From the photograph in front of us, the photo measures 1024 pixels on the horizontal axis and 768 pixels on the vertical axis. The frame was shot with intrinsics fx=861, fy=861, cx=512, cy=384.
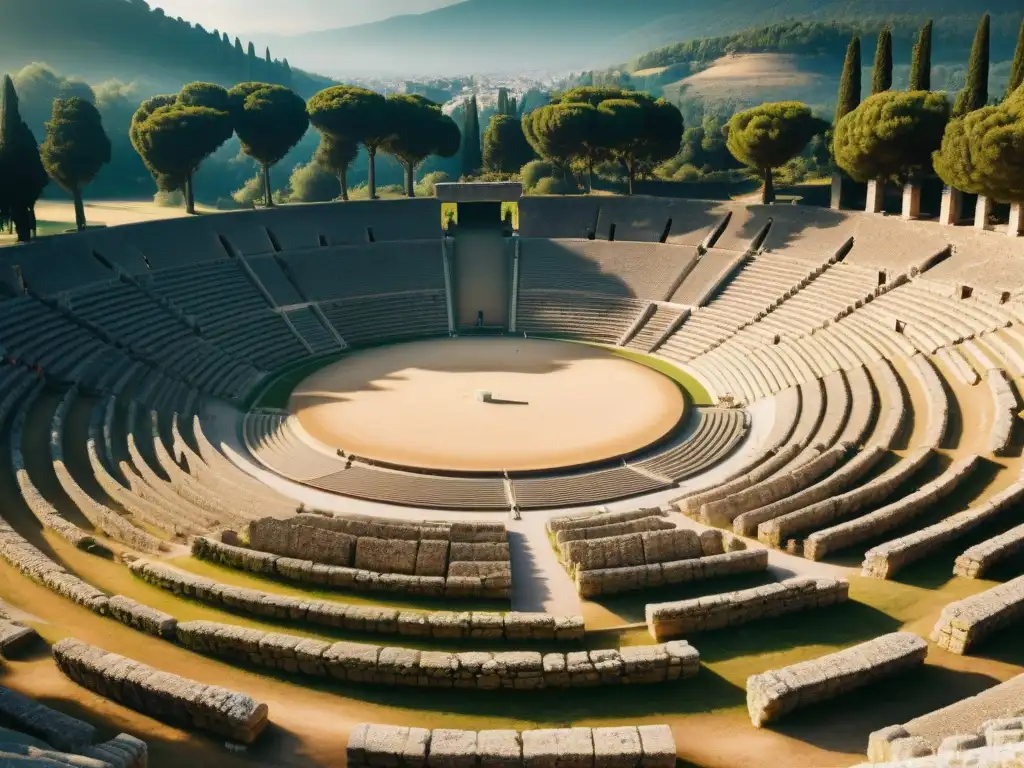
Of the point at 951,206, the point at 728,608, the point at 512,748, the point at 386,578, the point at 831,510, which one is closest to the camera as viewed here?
the point at 512,748

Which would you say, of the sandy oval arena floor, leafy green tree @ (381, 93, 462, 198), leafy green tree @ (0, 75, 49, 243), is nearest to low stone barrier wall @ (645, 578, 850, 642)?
the sandy oval arena floor

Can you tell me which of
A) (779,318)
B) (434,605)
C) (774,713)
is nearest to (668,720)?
(774,713)

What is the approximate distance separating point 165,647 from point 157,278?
122 ft

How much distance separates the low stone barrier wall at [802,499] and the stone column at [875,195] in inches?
1203

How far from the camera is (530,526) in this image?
2817 cm

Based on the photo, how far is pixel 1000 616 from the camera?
1623cm

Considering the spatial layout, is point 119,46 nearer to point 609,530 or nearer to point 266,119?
point 266,119

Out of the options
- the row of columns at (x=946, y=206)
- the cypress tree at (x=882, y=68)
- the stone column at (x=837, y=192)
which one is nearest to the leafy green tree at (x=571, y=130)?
the stone column at (x=837, y=192)

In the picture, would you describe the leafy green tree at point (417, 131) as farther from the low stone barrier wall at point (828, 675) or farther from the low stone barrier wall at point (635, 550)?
the low stone barrier wall at point (828, 675)

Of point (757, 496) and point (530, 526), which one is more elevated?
point (757, 496)

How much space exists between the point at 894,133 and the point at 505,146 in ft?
116

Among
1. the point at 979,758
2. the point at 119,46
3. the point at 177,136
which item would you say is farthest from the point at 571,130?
the point at 119,46

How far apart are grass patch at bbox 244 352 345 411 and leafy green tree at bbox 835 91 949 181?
32.1 meters

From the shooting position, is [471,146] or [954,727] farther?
[471,146]
